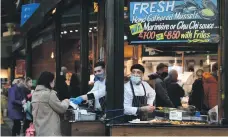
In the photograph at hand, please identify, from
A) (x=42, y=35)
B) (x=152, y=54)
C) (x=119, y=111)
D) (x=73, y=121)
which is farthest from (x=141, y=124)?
(x=42, y=35)

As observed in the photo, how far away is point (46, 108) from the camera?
679 centimetres

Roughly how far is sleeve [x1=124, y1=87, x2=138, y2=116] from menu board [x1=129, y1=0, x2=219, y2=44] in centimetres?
78

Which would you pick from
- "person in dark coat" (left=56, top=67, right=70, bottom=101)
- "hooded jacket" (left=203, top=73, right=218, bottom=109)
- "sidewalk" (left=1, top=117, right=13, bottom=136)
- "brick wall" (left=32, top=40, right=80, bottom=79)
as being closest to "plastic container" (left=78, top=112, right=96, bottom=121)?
"hooded jacket" (left=203, top=73, right=218, bottom=109)

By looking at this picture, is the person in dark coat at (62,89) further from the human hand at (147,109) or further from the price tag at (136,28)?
the price tag at (136,28)

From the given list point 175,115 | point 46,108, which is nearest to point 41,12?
point 46,108

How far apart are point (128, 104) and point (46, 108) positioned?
4.07ft

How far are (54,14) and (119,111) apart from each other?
7.05 metres

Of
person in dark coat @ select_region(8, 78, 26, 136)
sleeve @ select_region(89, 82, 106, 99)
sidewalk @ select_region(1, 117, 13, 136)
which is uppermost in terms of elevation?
sleeve @ select_region(89, 82, 106, 99)

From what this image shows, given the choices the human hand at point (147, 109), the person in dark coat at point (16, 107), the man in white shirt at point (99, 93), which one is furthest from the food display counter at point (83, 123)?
the person in dark coat at point (16, 107)

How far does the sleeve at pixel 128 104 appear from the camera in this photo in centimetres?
662

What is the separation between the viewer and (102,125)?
6.75 meters

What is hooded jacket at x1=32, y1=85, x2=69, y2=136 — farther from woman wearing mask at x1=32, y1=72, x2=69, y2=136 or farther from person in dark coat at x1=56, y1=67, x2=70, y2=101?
person in dark coat at x1=56, y1=67, x2=70, y2=101

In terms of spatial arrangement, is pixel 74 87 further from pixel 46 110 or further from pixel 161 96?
pixel 46 110

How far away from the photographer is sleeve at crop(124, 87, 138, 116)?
21.7ft
